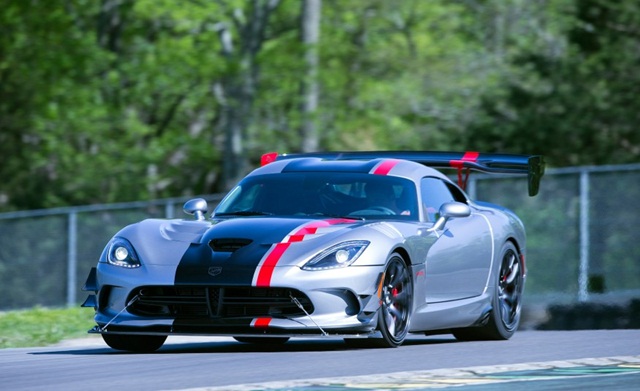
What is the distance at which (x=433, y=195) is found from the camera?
12094 mm

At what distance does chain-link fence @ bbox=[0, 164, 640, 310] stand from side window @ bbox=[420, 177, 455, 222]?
7.59 metres

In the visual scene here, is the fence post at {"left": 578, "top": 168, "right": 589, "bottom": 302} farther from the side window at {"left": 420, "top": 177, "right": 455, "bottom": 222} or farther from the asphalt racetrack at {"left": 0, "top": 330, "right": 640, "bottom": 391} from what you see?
the asphalt racetrack at {"left": 0, "top": 330, "right": 640, "bottom": 391}

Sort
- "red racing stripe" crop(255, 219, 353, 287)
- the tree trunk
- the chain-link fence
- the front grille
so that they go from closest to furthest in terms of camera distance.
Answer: "red racing stripe" crop(255, 219, 353, 287) → the front grille → the chain-link fence → the tree trunk

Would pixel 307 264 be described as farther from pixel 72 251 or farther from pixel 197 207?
pixel 72 251

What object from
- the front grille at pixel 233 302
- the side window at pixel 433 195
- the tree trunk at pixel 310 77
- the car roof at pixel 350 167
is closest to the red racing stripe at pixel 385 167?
the car roof at pixel 350 167

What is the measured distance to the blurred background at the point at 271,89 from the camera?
31.5m

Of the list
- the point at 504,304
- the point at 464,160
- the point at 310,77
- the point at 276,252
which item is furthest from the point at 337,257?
the point at 310,77

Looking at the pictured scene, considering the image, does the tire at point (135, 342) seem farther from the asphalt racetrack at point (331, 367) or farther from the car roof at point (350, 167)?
the car roof at point (350, 167)

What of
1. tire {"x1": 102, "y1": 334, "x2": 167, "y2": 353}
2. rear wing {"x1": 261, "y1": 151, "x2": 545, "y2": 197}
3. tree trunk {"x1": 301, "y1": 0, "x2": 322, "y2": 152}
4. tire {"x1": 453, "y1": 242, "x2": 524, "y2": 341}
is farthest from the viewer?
tree trunk {"x1": 301, "y1": 0, "x2": 322, "y2": 152}

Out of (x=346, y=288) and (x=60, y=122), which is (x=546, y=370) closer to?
(x=346, y=288)

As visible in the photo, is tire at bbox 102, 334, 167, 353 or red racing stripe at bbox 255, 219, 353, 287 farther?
tire at bbox 102, 334, 167, 353

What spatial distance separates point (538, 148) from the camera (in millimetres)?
31531

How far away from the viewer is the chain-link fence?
65.2ft

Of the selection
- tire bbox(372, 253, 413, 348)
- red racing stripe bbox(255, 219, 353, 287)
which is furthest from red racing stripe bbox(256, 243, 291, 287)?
tire bbox(372, 253, 413, 348)
